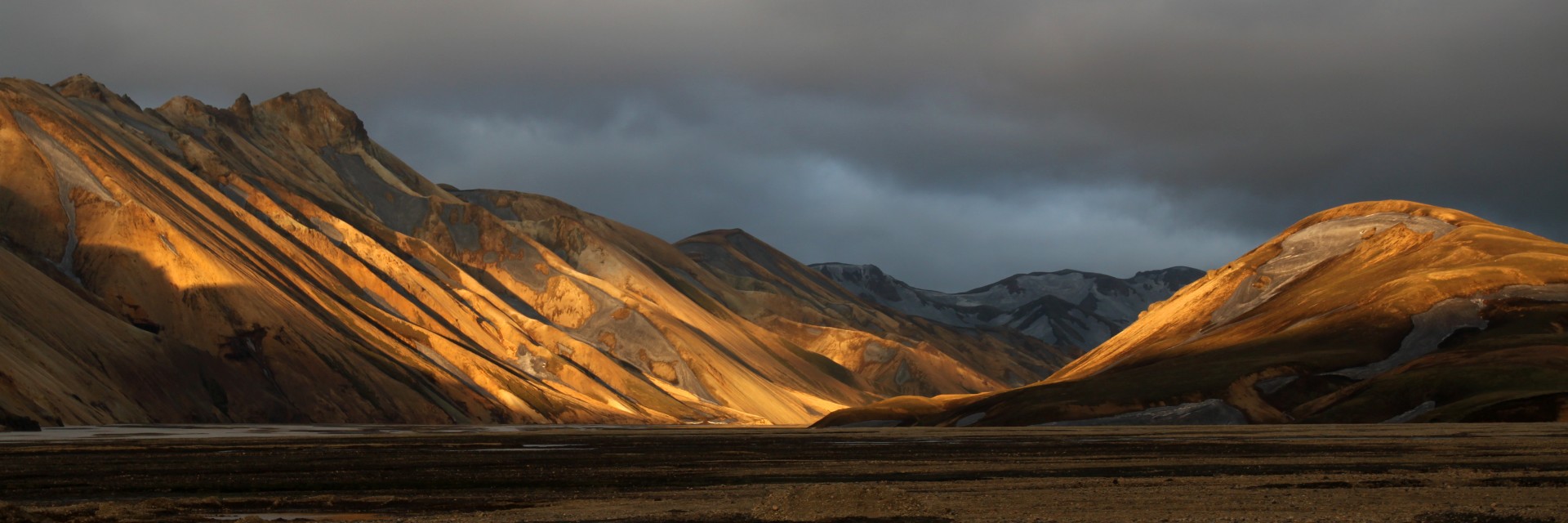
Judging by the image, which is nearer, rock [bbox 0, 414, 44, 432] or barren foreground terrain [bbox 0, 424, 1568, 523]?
barren foreground terrain [bbox 0, 424, 1568, 523]

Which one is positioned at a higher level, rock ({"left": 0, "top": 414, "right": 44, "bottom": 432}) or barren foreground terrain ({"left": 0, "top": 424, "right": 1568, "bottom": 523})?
barren foreground terrain ({"left": 0, "top": 424, "right": 1568, "bottom": 523})

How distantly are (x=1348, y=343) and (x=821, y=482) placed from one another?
342ft

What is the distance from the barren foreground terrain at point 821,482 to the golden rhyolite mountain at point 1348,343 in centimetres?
4228

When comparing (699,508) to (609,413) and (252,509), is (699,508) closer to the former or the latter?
(252,509)

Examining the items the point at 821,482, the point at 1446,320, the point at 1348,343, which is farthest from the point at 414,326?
the point at 821,482

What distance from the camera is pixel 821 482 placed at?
38281 millimetres

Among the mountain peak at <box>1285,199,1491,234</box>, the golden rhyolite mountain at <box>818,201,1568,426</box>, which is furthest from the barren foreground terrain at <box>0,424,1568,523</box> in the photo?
the mountain peak at <box>1285,199,1491,234</box>

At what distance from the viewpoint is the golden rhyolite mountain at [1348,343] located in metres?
104

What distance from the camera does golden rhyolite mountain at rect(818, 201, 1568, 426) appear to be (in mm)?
104500

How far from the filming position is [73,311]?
113m

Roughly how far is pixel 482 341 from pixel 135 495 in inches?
6019

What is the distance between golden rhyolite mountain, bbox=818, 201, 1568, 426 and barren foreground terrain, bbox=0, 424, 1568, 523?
139 feet

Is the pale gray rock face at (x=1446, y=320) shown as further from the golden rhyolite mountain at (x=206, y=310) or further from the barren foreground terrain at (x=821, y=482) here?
the golden rhyolite mountain at (x=206, y=310)

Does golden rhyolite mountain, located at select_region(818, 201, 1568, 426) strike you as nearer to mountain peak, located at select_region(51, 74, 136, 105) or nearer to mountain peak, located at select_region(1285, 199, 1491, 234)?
mountain peak, located at select_region(1285, 199, 1491, 234)
